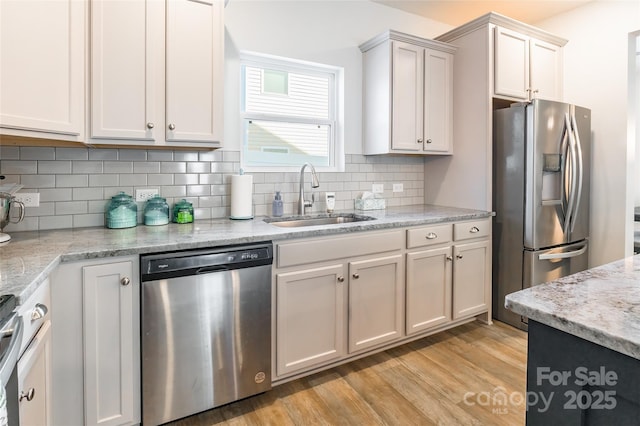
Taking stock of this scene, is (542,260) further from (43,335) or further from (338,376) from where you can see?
(43,335)

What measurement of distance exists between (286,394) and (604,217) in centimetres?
314

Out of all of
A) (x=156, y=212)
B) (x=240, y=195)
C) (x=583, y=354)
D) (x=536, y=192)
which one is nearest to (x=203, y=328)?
(x=156, y=212)

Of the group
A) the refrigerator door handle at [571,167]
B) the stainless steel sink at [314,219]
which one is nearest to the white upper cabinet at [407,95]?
the stainless steel sink at [314,219]

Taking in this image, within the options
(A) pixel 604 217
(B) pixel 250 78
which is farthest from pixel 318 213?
(A) pixel 604 217

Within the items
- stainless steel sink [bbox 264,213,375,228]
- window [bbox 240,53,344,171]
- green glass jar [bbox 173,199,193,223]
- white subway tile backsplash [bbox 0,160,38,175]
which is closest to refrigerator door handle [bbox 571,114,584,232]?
stainless steel sink [bbox 264,213,375,228]

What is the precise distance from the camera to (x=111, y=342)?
1600 millimetres

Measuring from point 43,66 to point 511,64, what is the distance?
10.3 ft

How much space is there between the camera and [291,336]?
205 cm

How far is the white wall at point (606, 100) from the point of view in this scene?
3.10 m

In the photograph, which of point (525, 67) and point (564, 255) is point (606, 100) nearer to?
point (525, 67)

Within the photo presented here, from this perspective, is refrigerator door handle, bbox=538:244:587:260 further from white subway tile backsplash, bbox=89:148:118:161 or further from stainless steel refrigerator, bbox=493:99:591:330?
white subway tile backsplash, bbox=89:148:118:161

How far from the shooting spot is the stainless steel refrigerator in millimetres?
2801

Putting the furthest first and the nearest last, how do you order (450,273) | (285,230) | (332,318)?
1. (450,273)
2. (332,318)
3. (285,230)

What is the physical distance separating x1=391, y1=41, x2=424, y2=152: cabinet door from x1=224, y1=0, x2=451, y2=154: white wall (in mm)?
345
